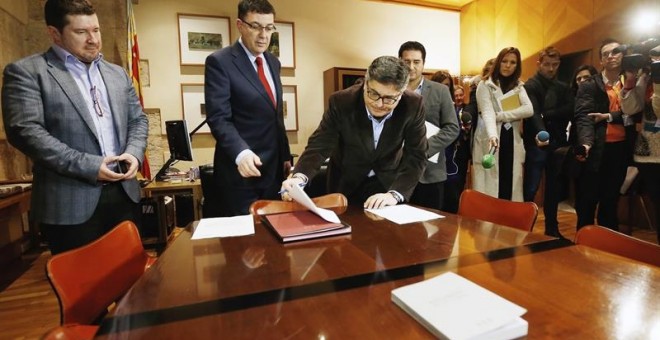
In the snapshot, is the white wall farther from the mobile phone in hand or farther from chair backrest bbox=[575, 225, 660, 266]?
chair backrest bbox=[575, 225, 660, 266]

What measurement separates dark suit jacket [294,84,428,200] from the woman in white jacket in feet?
3.88

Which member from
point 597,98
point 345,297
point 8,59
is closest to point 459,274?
point 345,297

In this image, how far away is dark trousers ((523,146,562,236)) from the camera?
3.01 metres

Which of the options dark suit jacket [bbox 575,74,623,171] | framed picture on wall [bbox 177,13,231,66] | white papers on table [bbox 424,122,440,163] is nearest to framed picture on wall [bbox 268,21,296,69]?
framed picture on wall [bbox 177,13,231,66]

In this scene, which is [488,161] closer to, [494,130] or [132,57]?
[494,130]

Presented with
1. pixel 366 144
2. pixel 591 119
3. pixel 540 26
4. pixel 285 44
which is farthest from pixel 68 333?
pixel 540 26

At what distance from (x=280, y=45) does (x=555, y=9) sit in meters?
3.40

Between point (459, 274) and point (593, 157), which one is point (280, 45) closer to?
point (593, 157)

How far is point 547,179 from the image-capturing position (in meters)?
3.20

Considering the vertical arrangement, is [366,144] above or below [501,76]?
below

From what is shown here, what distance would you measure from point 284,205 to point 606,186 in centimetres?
243

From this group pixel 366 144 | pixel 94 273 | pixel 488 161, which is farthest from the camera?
pixel 488 161

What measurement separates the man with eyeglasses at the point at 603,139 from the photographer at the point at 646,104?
0.25 metres

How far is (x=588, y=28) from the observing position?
4.23m
